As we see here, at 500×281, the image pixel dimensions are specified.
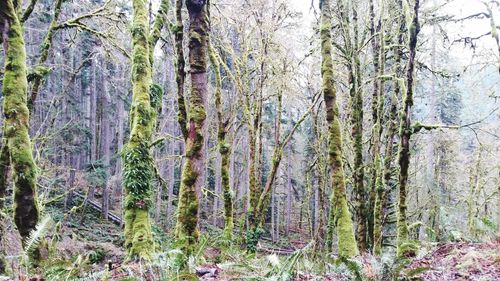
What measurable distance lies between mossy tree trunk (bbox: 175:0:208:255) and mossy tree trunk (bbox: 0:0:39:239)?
2.26m

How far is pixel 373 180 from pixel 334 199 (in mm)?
5669

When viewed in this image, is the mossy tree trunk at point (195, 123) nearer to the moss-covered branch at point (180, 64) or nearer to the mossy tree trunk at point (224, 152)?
the moss-covered branch at point (180, 64)

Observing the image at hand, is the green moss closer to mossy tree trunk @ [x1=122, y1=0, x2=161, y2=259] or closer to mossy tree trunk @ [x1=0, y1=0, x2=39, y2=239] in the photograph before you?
mossy tree trunk @ [x1=122, y1=0, x2=161, y2=259]

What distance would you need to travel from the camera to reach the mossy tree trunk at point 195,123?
614cm

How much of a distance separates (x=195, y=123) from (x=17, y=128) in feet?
9.01

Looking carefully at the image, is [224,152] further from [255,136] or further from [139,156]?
[139,156]

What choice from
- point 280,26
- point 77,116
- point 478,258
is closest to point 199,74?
point 478,258

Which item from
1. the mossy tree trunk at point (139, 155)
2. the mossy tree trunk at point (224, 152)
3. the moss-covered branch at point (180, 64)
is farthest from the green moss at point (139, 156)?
the mossy tree trunk at point (224, 152)

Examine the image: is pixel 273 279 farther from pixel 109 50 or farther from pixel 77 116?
pixel 77 116

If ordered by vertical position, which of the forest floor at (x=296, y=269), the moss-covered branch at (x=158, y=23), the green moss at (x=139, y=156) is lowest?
the forest floor at (x=296, y=269)

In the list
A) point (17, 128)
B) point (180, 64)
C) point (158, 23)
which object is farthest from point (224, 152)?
point (17, 128)

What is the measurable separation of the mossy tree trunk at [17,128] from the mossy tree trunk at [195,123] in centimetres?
226

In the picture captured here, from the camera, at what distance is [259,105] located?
1451 centimetres

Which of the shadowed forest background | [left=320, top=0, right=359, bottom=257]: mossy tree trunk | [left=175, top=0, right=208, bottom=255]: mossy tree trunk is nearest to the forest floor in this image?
the shadowed forest background
